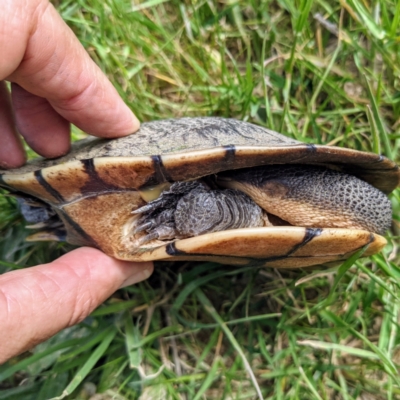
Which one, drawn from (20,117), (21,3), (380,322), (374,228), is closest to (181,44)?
(20,117)

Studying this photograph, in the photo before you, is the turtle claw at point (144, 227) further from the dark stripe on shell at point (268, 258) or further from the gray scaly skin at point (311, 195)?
the gray scaly skin at point (311, 195)

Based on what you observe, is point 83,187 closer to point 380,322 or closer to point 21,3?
point 21,3

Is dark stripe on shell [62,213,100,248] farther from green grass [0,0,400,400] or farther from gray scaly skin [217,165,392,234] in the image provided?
gray scaly skin [217,165,392,234]

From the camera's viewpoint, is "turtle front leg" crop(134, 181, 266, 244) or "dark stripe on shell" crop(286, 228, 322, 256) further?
"turtle front leg" crop(134, 181, 266, 244)

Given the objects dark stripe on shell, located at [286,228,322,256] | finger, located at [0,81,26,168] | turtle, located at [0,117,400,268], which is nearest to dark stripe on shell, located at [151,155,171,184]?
turtle, located at [0,117,400,268]

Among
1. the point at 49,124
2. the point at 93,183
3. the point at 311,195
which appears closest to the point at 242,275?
the point at 311,195
